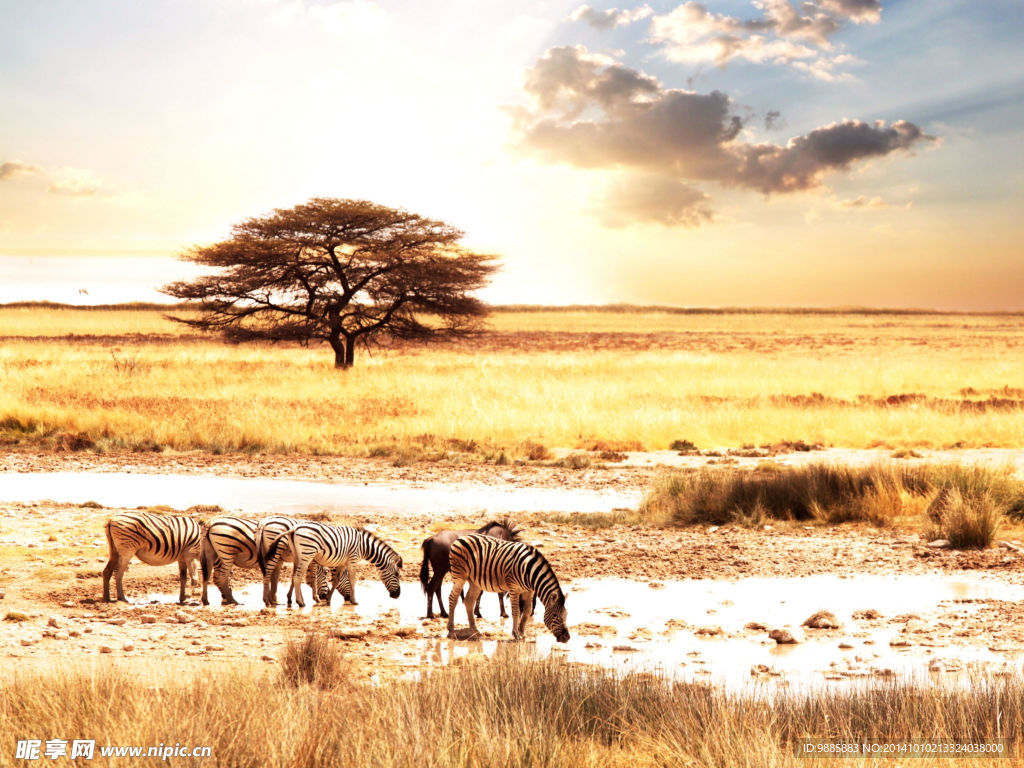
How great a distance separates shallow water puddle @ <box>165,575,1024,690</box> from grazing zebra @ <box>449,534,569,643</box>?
254 millimetres

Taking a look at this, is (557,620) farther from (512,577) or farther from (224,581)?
(224,581)

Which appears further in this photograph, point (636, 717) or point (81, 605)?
point (81, 605)

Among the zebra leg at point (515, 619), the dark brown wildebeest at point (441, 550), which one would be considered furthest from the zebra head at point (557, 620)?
the dark brown wildebeest at point (441, 550)

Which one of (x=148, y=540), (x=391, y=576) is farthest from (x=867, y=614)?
(x=148, y=540)

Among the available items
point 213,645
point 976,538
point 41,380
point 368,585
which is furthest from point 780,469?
point 41,380

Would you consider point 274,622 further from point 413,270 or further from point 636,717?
point 413,270

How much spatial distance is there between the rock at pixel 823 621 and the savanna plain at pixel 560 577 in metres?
0.06

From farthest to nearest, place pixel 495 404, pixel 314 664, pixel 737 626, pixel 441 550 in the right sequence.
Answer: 1. pixel 495 404
2. pixel 737 626
3. pixel 441 550
4. pixel 314 664

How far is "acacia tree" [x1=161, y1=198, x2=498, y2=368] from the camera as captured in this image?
43.8 m

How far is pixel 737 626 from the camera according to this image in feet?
29.2

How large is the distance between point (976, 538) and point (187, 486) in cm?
1233

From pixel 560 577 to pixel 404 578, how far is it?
5.66 feet

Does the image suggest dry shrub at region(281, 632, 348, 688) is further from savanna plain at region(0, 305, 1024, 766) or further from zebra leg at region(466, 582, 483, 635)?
zebra leg at region(466, 582, 483, 635)

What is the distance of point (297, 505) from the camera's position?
15.1 meters
